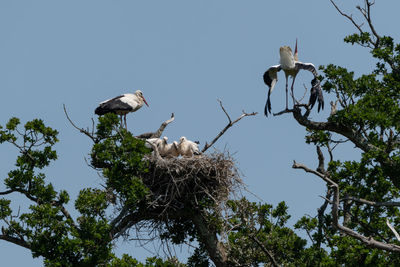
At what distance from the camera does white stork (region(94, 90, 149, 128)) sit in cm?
1684

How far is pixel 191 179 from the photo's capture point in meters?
14.1

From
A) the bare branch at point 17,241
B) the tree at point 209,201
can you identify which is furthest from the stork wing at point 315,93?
the bare branch at point 17,241

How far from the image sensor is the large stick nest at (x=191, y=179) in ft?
45.8

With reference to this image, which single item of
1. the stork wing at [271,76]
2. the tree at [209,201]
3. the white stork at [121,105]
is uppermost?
the white stork at [121,105]

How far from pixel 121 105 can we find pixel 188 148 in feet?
8.51

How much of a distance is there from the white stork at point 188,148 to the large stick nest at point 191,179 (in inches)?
33.7

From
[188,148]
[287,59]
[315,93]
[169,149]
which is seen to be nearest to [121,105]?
[169,149]

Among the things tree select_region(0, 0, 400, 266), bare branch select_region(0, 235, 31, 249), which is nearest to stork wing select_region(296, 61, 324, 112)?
tree select_region(0, 0, 400, 266)

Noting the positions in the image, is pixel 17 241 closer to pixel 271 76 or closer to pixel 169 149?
pixel 169 149

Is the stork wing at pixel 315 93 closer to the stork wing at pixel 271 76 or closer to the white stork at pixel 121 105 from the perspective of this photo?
the stork wing at pixel 271 76

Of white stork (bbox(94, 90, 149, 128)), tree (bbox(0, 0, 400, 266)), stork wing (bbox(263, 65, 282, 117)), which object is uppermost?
white stork (bbox(94, 90, 149, 128))

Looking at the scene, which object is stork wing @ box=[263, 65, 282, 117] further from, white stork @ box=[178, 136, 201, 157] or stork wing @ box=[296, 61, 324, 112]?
white stork @ box=[178, 136, 201, 157]

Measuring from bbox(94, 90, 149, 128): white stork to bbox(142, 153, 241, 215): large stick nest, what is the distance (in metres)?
3.02

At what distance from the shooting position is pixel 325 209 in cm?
1515
